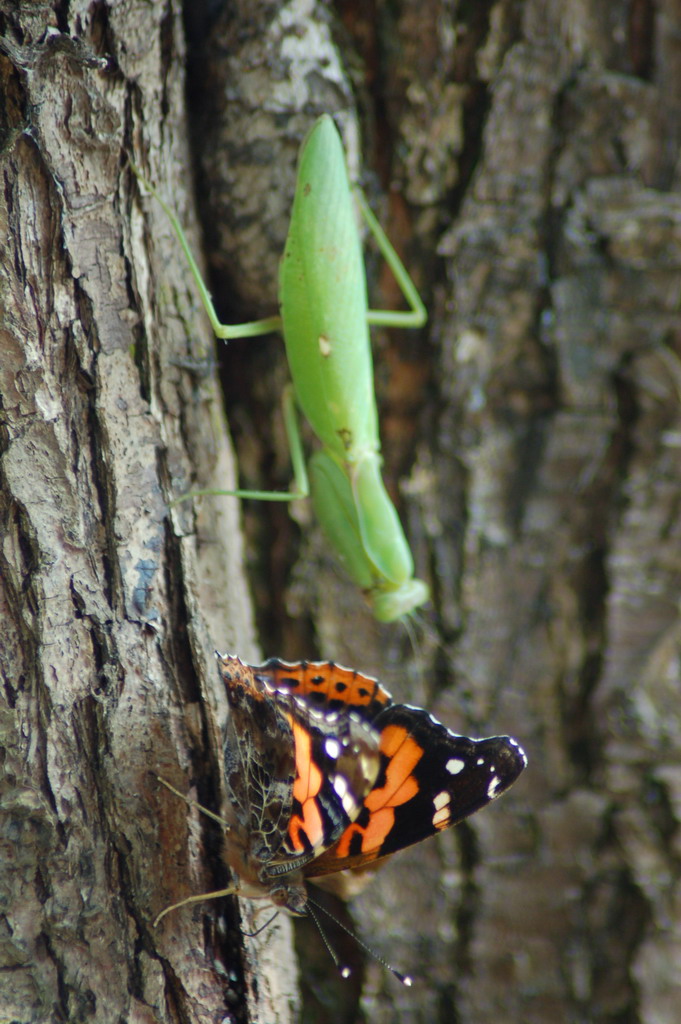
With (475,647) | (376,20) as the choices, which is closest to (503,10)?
(376,20)

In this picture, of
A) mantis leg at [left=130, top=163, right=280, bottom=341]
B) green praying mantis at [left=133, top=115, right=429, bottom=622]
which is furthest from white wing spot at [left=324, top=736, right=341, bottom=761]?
mantis leg at [left=130, top=163, right=280, bottom=341]

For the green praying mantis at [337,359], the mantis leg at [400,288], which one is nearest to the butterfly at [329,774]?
the green praying mantis at [337,359]

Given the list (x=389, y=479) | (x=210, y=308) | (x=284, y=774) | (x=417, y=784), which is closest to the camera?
(x=284, y=774)

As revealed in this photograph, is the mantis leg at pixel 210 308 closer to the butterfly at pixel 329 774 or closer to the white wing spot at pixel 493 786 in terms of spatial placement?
the butterfly at pixel 329 774

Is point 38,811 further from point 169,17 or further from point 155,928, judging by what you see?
point 169,17

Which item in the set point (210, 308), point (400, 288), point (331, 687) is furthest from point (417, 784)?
point (400, 288)

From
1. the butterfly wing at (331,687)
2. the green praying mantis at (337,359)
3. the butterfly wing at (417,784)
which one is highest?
the green praying mantis at (337,359)

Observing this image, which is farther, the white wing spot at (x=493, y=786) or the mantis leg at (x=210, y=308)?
the mantis leg at (x=210, y=308)

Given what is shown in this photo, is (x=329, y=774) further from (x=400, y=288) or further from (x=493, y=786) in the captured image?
(x=400, y=288)
